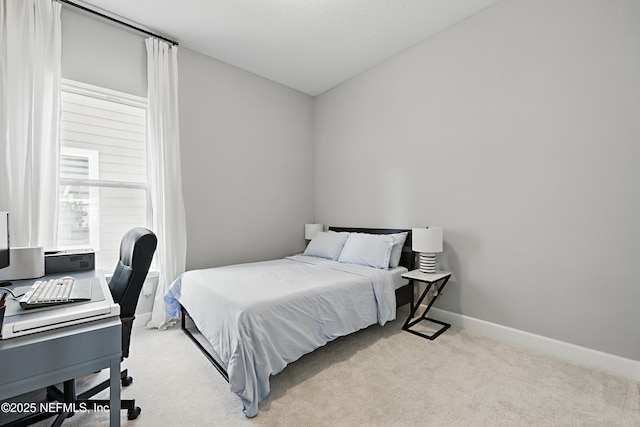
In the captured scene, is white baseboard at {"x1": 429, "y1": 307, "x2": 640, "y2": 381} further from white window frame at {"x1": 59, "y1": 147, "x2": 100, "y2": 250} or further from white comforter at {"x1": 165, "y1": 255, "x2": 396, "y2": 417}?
white window frame at {"x1": 59, "y1": 147, "x2": 100, "y2": 250}

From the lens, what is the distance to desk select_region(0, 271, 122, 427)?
0.95 m

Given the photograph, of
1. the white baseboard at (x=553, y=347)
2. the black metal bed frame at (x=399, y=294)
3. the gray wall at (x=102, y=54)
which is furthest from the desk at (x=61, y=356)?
the white baseboard at (x=553, y=347)

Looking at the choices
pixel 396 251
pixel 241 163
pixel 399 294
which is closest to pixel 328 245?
pixel 396 251

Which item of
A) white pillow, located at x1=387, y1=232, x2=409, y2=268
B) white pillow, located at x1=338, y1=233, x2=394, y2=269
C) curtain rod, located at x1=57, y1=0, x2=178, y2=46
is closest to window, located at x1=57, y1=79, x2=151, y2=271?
curtain rod, located at x1=57, y1=0, x2=178, y2=46

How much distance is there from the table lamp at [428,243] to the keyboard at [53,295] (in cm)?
258

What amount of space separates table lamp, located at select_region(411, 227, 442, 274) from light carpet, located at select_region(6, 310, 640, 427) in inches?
29.0

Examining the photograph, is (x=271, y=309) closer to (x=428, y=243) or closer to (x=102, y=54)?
(x=428, y=243)

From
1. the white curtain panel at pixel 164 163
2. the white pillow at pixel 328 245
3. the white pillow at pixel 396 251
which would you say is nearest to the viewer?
the white curtain panel at pixel 164 163

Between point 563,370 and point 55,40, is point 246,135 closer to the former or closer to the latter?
point 55,40

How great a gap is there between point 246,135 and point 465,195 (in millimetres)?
2775

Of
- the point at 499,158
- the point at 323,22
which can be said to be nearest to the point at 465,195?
the point at 499,158

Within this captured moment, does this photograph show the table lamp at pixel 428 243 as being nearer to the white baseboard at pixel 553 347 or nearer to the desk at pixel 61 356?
the white baseboard at pixel 553 347

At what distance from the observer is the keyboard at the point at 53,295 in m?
1.20

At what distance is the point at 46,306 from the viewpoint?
1.21m
